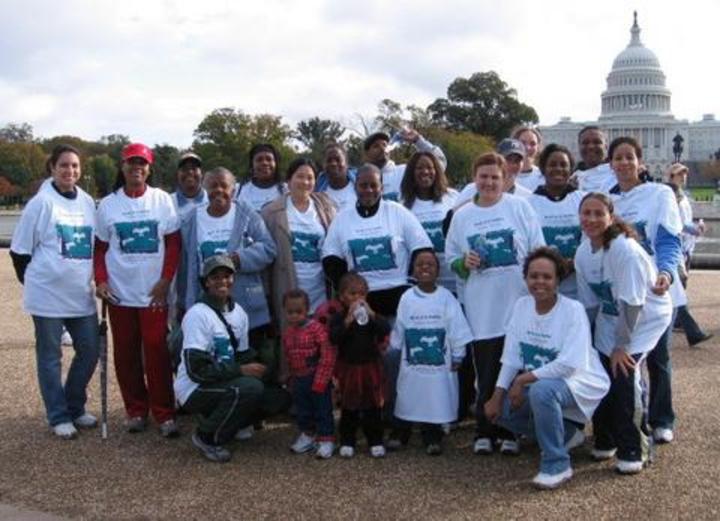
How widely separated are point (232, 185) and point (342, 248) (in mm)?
1031

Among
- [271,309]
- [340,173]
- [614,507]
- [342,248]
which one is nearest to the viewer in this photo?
[614,507]

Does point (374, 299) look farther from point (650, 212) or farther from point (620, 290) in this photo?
point (650, 212)

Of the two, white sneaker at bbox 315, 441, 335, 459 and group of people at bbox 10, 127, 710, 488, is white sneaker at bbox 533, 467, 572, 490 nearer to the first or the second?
group of people at bbox 10, 127, 710, 488

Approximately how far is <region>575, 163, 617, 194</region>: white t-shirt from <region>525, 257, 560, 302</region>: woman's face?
1593 mm

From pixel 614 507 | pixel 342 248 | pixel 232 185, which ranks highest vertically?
pixel 232 185

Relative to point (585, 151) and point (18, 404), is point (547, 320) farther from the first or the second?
point (18, 404)

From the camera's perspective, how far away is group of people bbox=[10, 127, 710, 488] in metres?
5.41

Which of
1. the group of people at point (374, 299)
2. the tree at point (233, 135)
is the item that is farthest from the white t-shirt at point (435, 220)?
the tree at point (233, 135)

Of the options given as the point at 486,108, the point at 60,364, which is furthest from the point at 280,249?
the point at 486,108

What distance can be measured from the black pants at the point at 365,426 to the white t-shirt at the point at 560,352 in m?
0.96

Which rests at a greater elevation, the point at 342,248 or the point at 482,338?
the point at 342,248

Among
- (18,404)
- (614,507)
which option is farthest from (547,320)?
(18,404)

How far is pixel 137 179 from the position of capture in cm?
652

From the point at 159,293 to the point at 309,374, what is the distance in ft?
4.64
